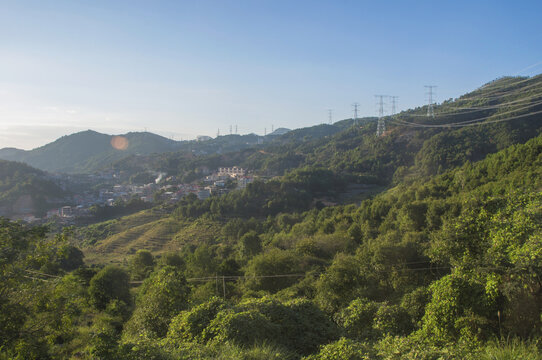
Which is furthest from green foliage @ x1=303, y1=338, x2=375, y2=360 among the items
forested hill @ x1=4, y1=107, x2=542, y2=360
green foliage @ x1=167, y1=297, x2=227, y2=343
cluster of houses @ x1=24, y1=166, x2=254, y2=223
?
cluster of houses @ x1=24, y1=166, x2=254, y2=223

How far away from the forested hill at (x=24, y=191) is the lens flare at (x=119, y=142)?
82.1 metres

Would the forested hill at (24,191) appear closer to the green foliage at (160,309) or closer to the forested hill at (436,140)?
the forested hill at (436,140)

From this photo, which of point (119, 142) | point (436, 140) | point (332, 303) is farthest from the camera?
point (119, 142)

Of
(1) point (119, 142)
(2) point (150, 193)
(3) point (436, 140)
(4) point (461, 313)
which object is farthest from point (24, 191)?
(1) point (119, 142)

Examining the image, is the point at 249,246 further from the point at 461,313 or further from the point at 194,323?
the point at 461,313

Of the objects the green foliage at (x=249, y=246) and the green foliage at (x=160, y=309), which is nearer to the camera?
the green foliage at (x=160, y=309)

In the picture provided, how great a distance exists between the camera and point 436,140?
52.8m

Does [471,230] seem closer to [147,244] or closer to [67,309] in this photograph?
[67,309]

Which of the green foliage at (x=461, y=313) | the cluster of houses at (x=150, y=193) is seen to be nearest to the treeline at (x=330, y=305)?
the green foliage at (x=461, y=313)

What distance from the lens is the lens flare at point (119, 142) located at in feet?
495

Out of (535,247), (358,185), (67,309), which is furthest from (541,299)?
(358,185)

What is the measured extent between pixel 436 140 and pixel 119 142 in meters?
142

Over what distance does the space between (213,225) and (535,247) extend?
1492 inches

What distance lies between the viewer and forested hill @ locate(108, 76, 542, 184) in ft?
152
